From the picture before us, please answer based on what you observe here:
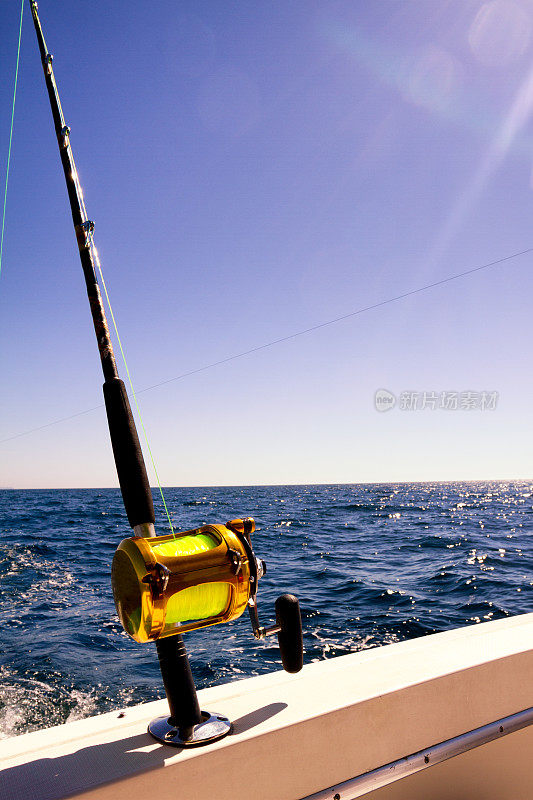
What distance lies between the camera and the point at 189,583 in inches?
40.9

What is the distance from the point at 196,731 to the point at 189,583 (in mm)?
337

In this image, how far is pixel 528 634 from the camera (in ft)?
5.33

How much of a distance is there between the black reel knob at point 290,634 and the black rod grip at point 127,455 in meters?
0.39

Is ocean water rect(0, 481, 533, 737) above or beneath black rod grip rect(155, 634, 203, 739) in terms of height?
beneath

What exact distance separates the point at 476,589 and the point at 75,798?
7022 millimetres

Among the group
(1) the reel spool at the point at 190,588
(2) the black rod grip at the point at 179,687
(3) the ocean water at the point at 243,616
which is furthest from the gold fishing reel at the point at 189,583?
(3) the ocean water at the point at 243,616

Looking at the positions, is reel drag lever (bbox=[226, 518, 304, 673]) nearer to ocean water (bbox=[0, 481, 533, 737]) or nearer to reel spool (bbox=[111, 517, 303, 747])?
reel spool (bbox=[111, 517, 303, 747])

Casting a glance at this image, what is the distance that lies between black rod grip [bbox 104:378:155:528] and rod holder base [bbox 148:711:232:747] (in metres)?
0.44

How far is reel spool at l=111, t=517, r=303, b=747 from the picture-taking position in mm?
1017

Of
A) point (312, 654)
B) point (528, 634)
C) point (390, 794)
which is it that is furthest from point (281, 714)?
point (312, 654)

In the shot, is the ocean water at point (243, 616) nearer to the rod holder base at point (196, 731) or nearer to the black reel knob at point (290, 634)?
the rod holder base at point (196, 731)

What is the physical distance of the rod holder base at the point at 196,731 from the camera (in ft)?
3.54

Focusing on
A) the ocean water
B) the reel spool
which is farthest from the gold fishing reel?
the ocean water

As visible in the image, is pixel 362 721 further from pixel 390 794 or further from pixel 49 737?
pixel 49 737
